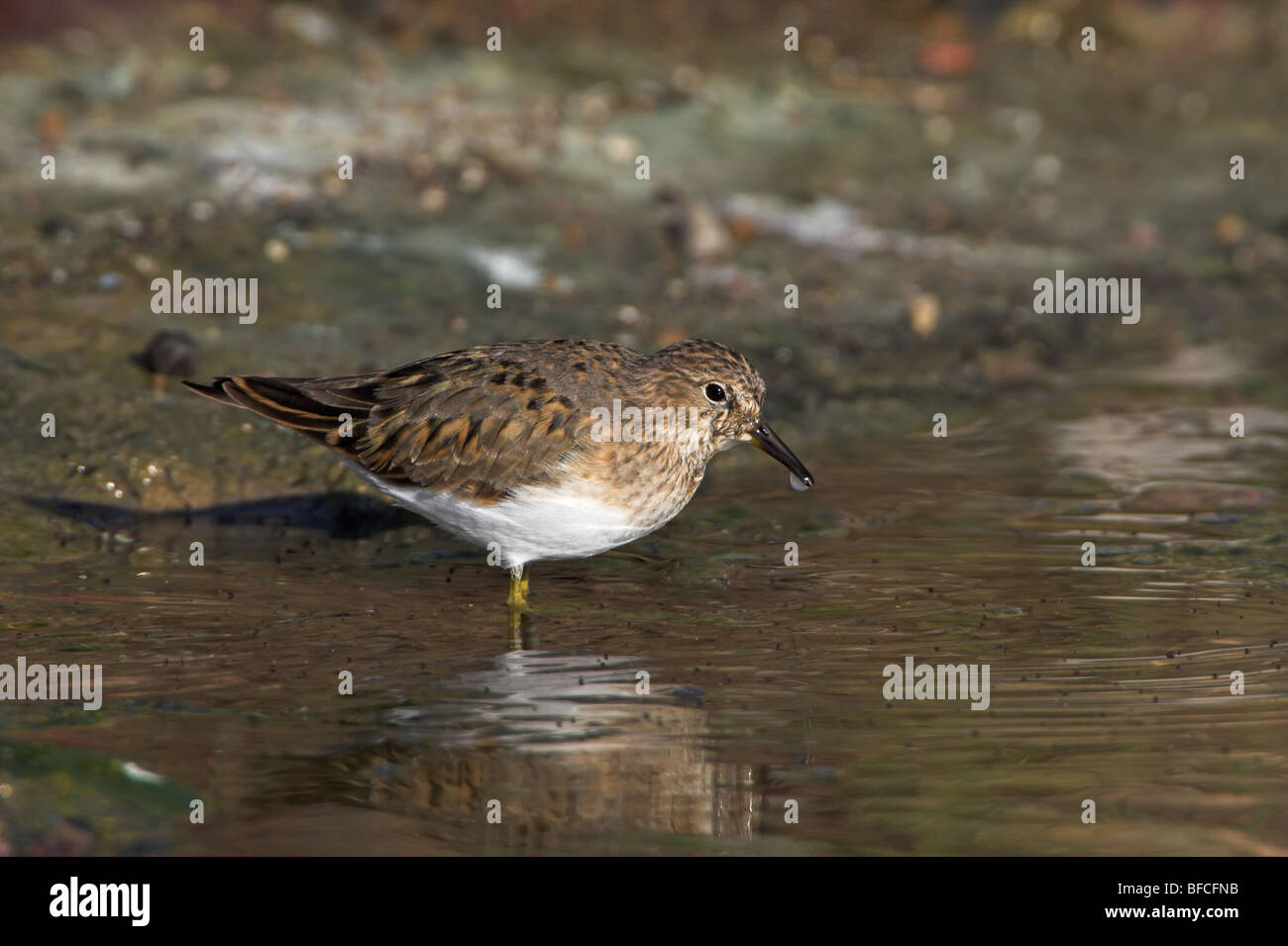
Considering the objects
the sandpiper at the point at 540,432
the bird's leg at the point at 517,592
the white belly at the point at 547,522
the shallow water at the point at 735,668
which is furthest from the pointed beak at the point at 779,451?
the bird's leg at the point at 517,592

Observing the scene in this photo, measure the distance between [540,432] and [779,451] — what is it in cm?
121

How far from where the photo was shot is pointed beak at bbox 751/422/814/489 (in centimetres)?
808

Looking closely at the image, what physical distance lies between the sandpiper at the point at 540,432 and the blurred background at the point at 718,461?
478 mm

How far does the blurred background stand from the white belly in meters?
0.32

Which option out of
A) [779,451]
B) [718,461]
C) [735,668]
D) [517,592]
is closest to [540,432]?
[517,592]

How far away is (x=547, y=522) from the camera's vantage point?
24.7 feet

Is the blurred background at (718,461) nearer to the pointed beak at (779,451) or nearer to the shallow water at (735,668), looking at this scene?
the shallow water at (735,668)

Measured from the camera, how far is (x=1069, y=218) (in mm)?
14289

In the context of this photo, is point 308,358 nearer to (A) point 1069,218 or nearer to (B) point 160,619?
(B) point 160,619

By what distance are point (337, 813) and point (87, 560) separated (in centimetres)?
324

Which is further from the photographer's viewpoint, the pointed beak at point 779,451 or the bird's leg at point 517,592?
the pointed beak at point 779,451

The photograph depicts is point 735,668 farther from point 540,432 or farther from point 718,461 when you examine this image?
point 718,461

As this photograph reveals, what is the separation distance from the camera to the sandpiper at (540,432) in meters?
7.57
